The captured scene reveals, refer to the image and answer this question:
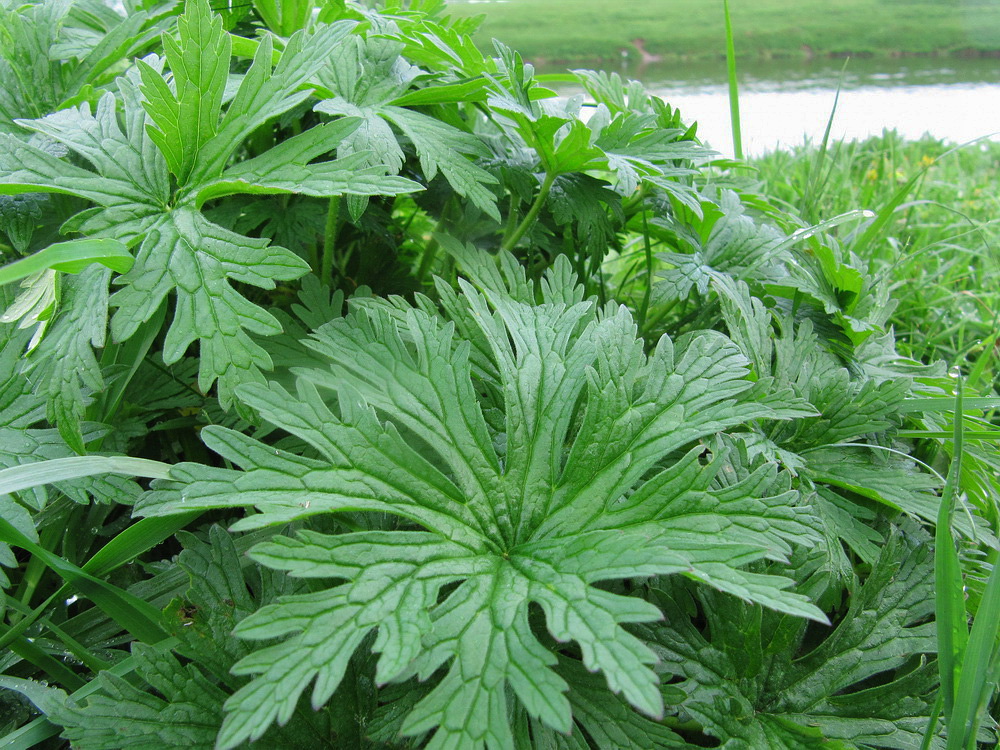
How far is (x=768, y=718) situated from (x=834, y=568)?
0.21m

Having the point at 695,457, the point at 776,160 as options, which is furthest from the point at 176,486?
the point at 776,160

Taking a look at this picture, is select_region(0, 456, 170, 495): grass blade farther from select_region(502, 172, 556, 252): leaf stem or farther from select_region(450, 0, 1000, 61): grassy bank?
select_region(450, 0, 1000, 61): grassy bank

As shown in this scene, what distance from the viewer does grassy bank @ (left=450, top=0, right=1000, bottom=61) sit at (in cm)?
991

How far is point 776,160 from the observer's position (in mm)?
3217

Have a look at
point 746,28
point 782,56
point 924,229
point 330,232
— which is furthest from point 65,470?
point 746,28

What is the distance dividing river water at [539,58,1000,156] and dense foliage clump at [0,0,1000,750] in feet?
7.30

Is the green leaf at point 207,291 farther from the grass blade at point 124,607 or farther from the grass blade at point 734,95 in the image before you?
the grass blade at point 734,95

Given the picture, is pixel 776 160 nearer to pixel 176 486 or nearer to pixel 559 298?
pixel 559 298

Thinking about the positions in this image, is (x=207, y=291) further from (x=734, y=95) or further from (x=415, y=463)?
(x=734, y=95)

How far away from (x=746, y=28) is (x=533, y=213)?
41.9 ft

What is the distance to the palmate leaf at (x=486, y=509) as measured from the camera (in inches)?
24.3

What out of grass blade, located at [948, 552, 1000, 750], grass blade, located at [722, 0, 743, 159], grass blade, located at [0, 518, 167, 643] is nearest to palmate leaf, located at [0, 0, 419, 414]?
grass blade, located at [0, 518, 167, 643]

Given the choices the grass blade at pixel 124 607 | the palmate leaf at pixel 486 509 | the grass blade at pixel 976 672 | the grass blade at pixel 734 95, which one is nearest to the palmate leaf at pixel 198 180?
the palmate leaf at pixel 486 509

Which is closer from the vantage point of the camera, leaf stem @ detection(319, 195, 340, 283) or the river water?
leaf stem @ detection(319, 195, 340, 283)
